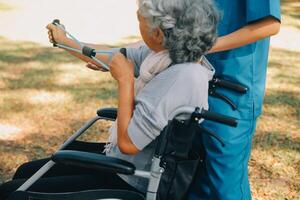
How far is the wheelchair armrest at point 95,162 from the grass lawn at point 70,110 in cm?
164

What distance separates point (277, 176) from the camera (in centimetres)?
364

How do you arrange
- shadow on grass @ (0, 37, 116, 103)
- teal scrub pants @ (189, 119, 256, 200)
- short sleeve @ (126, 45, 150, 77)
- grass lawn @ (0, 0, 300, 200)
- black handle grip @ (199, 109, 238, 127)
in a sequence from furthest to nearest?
shadow on grass @ (0, 37, 116, 103) → grass lawn @ (0, 0, 300, 200) → short sleeve @ (126, 45, 150, 77) → teal scrub pants @ (189, 119, 256, 200) → black handle grip @ (199, 109, 238, 127)

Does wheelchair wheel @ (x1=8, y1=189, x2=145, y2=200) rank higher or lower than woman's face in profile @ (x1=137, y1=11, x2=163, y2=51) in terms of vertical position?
lower

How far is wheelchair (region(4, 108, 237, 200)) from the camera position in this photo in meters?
1.95

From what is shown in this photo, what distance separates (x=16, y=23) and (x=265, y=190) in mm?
5393

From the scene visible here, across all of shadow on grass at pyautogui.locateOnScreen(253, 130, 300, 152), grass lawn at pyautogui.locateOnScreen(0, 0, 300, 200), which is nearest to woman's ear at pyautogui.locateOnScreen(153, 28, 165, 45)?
grass lawn at pyautogui.locateOnScreen(0, 0, 300, 200)

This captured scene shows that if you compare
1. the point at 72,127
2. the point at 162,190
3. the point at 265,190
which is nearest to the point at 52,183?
the point at 162,190

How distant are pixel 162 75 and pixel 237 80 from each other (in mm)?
416

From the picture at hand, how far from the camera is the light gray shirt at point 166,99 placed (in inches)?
78.3

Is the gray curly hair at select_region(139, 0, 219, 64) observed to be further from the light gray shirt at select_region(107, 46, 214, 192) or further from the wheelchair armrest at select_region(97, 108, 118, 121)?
the wheelchair armrest at select_region(97, 108, 118, 121)

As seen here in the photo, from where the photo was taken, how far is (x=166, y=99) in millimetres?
1995

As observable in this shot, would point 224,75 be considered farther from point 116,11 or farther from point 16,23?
point 116,11

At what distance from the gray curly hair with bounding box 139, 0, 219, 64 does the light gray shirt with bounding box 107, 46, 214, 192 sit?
0.07m

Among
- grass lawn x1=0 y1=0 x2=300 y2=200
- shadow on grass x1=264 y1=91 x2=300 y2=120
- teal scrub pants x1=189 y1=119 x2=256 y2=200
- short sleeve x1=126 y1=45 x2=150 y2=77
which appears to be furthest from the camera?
shadow on grass x1=264 y1=91 x2=300 y2=120
